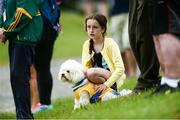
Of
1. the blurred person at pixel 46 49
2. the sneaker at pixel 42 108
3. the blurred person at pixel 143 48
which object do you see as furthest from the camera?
the sneaker at pixel 42 108

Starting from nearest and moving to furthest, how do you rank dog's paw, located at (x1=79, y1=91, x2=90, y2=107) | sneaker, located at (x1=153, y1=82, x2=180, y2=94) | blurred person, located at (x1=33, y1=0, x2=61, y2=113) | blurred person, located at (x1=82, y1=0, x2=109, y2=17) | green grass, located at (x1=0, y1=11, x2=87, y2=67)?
sneaker, located at (x1=153, y1=82, x2=180, y2=94) < dog's paw, located at (x1=79, y1=91, x2=90, y2=107) < blurred person, located at (x1=33, y1=0, x2=61, y2=113) < green grass, located at (x1=0, y1=11, x2=87, y2=67) < blurred person, located at (x1=82, y1=0, x2=109, y2=17)

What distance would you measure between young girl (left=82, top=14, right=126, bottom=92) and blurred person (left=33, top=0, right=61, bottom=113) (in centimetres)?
66

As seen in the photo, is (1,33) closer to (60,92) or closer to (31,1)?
(31,1)

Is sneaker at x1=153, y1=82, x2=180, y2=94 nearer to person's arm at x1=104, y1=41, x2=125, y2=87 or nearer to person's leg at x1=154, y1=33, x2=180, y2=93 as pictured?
person's leg at x1=154, y1=33, x2=180, y2=93

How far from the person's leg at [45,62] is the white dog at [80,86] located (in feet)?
3.37

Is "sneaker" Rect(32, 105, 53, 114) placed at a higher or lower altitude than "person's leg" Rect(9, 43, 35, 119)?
lower

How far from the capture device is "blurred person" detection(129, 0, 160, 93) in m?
9.82

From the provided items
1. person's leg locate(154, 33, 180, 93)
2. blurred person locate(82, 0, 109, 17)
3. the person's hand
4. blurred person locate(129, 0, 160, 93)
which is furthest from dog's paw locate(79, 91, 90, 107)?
blurred person locate(82, 0, 109, 17)

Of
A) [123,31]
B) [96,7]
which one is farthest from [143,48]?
[96,7]

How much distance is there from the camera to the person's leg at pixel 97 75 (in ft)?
31.7

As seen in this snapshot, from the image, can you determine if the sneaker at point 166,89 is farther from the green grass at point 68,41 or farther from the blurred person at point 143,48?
the green grass at point 68,41

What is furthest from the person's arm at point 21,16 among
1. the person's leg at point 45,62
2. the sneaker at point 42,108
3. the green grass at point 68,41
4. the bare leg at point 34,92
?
the green grass at point 68,41

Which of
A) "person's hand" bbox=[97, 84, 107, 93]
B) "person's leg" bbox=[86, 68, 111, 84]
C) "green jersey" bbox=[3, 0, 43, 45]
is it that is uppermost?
"green jersey" bbox=[3, 0, 43, 45]

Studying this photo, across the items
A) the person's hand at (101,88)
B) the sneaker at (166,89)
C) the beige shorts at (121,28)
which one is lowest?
the beige shorts at (121,28)
